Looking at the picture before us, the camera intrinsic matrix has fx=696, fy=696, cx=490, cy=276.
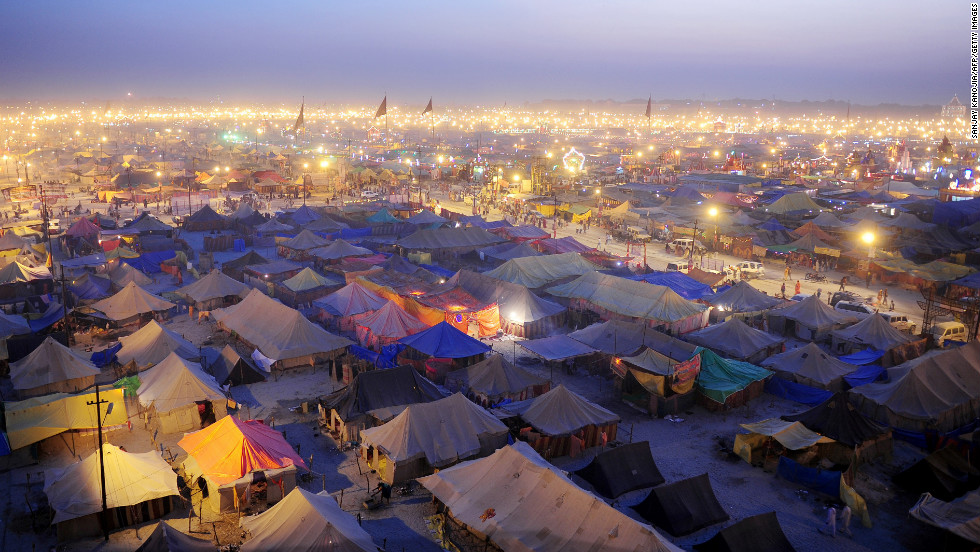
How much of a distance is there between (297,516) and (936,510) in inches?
514

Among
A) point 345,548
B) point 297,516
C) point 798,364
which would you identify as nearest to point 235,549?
point 297,516

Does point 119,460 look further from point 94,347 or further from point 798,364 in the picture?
point 798,364

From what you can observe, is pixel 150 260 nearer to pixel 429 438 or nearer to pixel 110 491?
pixel 110 491

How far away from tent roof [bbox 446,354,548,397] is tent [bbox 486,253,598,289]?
35.5 feet

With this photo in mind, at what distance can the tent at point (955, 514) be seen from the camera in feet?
45.1

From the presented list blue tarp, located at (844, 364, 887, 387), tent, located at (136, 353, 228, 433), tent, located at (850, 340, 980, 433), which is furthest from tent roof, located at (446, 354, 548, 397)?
blue tarp, located at (844, 364, 887, 387)

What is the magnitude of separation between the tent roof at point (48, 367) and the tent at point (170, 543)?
1127cm

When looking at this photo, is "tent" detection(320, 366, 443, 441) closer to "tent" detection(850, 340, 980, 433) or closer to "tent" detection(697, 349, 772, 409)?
"tent" detection(697, 349, 772, 409)

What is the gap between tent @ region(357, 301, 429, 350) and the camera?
2583 cm

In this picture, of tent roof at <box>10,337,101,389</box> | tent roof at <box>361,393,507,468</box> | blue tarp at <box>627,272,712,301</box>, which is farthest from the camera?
blue tarp at <box>627,272,712,301</box>

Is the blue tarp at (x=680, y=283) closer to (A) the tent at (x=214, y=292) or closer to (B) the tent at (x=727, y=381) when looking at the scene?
(B) the tent at (x=727, y=381)

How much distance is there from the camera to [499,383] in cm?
2131

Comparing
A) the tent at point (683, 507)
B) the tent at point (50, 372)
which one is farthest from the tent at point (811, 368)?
the tent at point (50, 372)

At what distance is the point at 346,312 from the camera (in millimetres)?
28359
